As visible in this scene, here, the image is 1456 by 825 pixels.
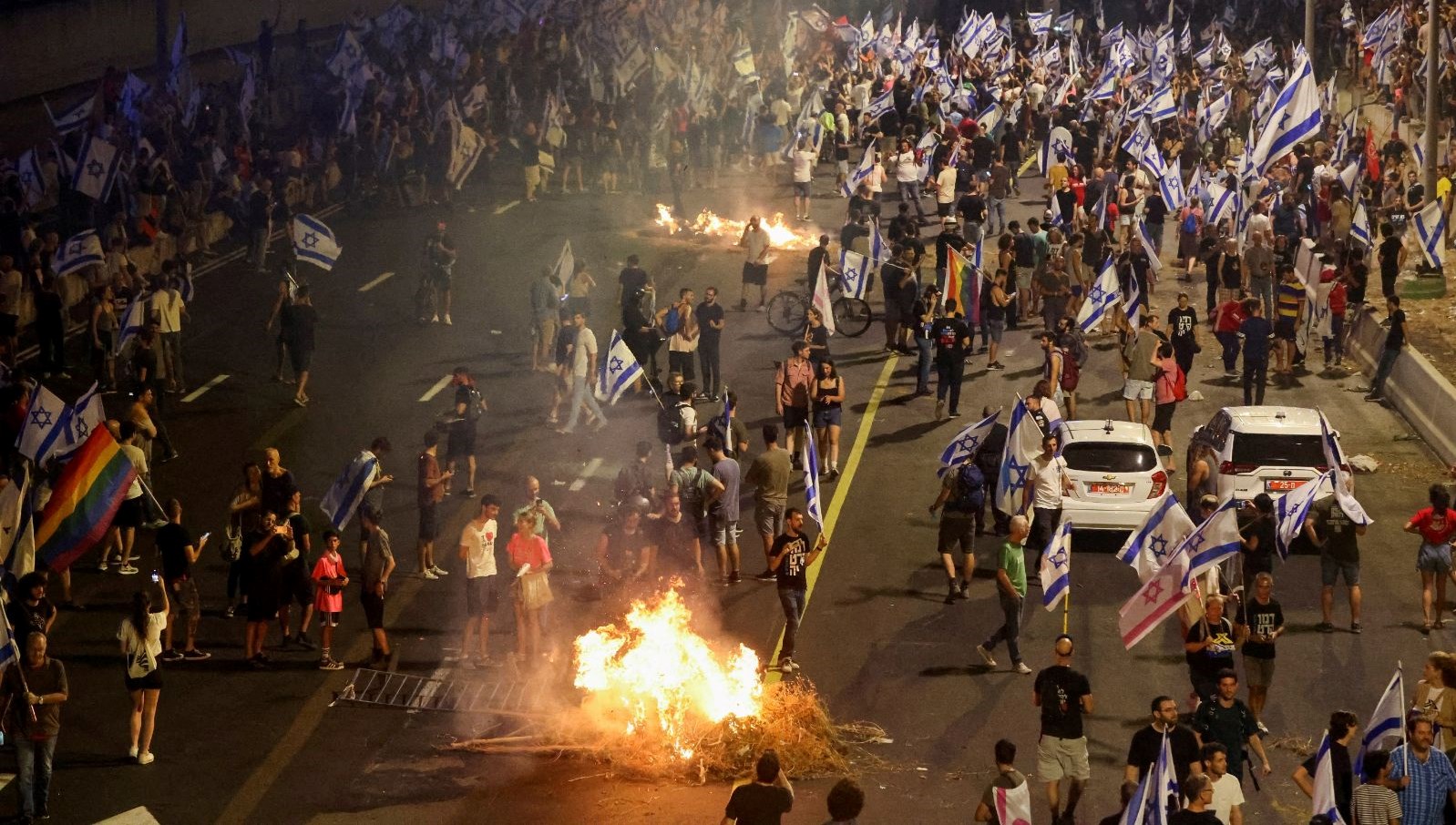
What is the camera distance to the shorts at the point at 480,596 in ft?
63.3

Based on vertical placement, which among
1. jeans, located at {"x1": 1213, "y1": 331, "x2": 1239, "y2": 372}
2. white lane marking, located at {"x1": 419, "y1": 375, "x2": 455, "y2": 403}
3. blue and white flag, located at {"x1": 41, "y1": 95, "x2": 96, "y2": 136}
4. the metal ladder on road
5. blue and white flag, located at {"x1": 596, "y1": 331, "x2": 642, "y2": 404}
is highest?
blue and white flag, located at {"x1": 41, "y1": 95, "x2": 96, "y2": 136}

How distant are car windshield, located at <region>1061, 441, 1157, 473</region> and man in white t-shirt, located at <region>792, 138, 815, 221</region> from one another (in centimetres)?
→ 1865

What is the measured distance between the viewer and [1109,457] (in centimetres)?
2250

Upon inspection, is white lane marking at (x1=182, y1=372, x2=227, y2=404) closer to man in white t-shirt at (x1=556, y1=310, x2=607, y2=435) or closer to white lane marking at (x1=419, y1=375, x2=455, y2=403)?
white lane marking at (x1=419, y1=375, x2=455, y2=403)

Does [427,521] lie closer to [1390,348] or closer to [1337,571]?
[1337,571]

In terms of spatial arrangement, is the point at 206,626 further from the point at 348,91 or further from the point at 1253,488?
the point at 348,91

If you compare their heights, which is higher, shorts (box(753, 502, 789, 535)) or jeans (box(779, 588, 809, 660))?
shorts (box(753, 502, 789, 535))

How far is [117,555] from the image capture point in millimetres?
21859

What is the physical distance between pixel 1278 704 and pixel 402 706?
8.04 m

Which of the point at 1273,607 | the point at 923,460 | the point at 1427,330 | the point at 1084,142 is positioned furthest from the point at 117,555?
the point at 1084,142

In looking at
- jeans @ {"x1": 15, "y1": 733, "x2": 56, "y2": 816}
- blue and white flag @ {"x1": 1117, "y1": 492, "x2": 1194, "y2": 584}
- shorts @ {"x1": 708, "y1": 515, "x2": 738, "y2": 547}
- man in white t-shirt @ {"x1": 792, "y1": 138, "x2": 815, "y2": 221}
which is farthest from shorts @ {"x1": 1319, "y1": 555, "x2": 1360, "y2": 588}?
man in white t-shirt @ {"x1": 792, "y1": 138, "x2": 815, "y2": 221}

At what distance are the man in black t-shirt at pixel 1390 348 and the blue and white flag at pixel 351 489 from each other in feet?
48.0

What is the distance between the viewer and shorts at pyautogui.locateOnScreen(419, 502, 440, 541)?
69.6 feet

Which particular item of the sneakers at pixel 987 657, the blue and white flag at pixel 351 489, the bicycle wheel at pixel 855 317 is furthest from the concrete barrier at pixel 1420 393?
the blue and white flag at pixel 351 489
